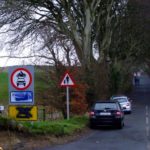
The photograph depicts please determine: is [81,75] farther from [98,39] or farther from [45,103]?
[98,39]

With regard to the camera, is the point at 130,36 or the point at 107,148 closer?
the point at 107,148

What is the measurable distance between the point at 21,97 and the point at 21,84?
0.51m

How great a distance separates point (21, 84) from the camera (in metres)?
16.7

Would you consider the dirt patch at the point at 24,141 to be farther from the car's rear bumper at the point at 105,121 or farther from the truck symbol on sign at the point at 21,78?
the car's rear bumper at the point at 105,121

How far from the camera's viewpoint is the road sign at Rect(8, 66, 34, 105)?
16516mm

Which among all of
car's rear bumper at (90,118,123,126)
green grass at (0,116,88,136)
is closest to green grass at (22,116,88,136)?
green grass at (0,116,88,136)

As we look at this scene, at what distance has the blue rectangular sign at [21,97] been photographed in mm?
17000

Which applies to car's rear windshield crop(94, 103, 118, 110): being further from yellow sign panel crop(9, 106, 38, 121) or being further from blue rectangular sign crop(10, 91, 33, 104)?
yellow sign panel crop(9, 106, 38, 121)

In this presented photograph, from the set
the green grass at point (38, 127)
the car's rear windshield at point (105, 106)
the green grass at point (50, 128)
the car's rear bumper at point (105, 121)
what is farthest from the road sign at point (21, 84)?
the car's rear windshield at point (105, 106)

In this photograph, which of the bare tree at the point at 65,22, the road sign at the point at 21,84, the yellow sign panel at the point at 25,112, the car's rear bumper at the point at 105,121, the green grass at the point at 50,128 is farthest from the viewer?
the bare tree at the point at 65,22

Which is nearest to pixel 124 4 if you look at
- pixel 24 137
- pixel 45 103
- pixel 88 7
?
pixel 88 7

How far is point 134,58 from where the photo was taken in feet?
246

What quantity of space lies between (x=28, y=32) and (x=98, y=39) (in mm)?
13435

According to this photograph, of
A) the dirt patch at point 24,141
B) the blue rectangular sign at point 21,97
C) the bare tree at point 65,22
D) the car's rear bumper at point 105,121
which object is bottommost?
the dirt patch at point 24,141
